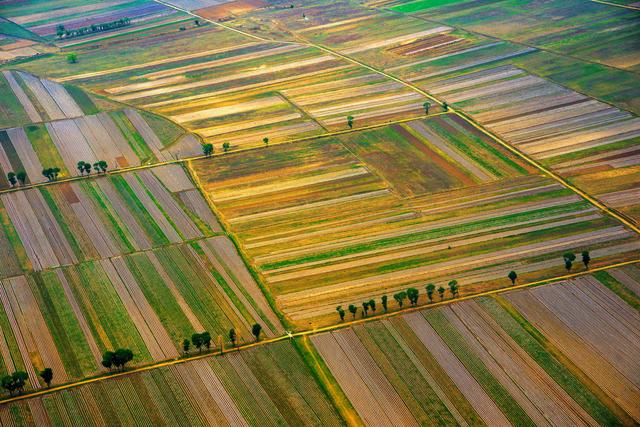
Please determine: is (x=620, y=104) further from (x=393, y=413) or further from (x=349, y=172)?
(x=393, y=413)

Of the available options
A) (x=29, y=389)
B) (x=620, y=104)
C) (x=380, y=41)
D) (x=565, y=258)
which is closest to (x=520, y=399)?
(x=565, y=258)

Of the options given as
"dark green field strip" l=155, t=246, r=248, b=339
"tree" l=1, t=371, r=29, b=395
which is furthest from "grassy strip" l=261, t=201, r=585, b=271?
"tree" l=1, t=371, r=29, b=395

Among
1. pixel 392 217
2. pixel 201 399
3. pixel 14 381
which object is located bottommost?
pixel 392 217

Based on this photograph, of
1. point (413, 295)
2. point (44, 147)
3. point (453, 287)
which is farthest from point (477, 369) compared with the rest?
point (44, 147)

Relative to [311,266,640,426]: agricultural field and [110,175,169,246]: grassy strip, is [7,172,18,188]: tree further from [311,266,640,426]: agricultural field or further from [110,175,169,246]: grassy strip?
[311,266,640,426]: agricultural field

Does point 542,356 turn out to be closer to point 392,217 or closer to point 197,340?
point 392,217

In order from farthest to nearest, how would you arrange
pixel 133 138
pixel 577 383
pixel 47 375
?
pixel 133 138 < pixel 47 375 < pixel 577 383
